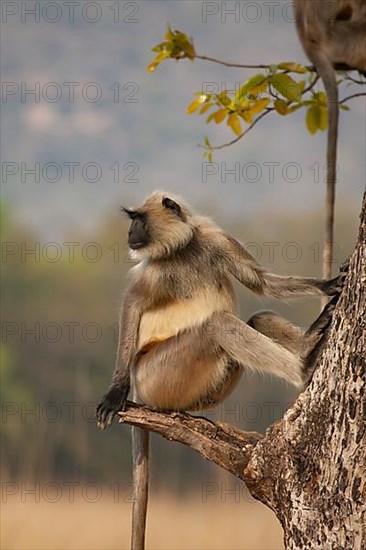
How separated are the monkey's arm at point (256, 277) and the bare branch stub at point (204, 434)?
55cm

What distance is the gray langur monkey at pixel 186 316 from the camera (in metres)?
3.16

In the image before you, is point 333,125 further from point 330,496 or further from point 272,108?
point 330,496

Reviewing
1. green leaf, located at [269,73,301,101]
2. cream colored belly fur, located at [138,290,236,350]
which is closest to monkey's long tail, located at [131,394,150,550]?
cream colored belly fur, located at [138,290,236,350]

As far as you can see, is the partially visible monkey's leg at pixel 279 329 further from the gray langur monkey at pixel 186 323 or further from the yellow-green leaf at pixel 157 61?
the yellow-green leaf at pixel 157 61

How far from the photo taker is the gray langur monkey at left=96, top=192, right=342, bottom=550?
10.2 feet

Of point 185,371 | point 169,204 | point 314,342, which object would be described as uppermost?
point 169,204

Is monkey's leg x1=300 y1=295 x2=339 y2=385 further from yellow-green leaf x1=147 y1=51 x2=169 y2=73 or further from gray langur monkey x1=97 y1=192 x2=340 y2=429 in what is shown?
yellow-green leaf x1=147 y1=51 x2=169 y2=73

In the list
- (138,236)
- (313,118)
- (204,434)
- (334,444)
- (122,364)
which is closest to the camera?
(334,444)

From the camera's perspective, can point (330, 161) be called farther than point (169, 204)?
No

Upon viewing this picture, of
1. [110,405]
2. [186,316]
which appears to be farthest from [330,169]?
[110,405]

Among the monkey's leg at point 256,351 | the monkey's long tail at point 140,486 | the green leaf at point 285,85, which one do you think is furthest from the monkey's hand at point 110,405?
the green leaf at point 285,85

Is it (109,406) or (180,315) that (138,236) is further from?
(109,406)

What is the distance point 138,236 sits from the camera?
3248 millimetres

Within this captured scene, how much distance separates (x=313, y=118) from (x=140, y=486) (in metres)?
1.49
